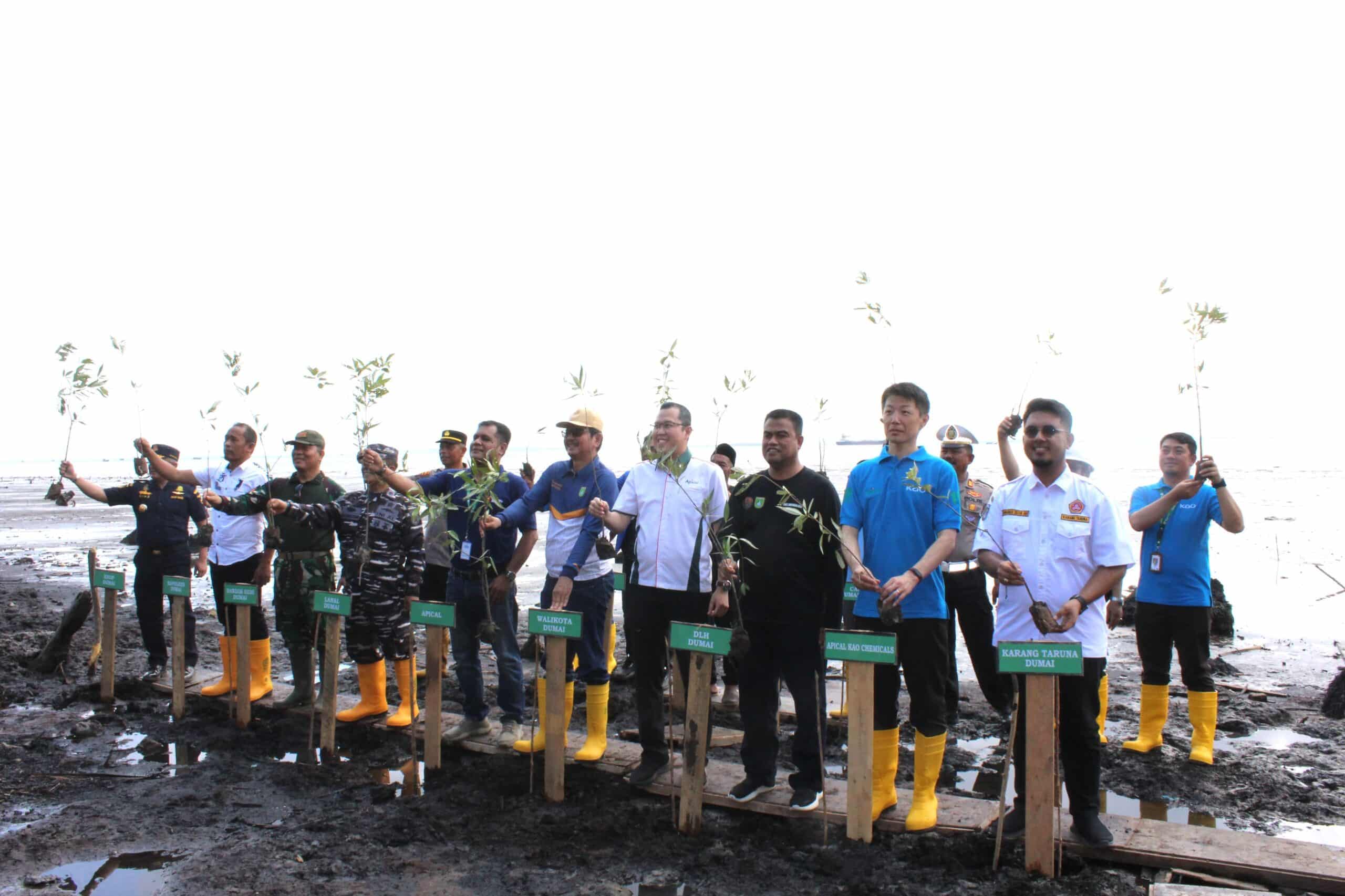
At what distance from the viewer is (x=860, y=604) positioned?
4824 millimetres

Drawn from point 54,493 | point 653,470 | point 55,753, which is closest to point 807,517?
point 653,470

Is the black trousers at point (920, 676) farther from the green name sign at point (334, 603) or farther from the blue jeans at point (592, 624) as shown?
the green name sign at point (334, 603)

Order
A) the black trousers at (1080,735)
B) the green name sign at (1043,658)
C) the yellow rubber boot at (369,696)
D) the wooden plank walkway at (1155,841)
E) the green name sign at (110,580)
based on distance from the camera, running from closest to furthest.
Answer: the wooden plank walkway at (1155,841)
the green name sign at (1043,658)
the black trousers at (1080,735)
the yellow rubber boot at (369,696)
the green name sign at (110,580)

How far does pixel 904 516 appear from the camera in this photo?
15.3 feet

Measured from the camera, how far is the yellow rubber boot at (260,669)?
286 inches

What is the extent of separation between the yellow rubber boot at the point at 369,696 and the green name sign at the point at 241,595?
965mm

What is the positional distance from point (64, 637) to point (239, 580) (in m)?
2.56

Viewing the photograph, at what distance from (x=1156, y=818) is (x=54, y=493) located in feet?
28.9

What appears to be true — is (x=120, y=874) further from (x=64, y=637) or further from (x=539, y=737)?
(x=64, y=637)

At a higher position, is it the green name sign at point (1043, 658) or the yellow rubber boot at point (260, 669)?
the green name sign at point (1043, 658)

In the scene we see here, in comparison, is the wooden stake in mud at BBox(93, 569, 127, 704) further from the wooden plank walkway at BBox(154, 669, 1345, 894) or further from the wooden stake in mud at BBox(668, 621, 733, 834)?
the wooden stake in mud at BBox(668, 621, 733, 834)

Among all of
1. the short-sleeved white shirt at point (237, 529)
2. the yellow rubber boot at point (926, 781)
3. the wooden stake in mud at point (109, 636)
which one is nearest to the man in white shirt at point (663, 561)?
the yellow rubber boot at point (926, 781)

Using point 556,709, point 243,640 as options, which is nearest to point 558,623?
point 556,709

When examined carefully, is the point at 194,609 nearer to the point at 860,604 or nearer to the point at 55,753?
the point at 55,753
